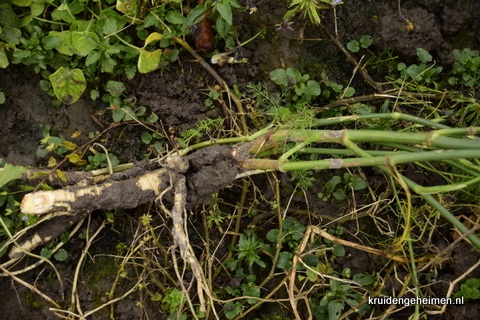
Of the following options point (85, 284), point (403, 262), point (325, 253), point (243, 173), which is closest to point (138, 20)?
point (243, 173)

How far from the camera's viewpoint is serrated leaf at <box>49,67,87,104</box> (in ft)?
5.38

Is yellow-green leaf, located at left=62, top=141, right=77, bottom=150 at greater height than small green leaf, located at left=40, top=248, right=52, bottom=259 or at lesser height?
greater

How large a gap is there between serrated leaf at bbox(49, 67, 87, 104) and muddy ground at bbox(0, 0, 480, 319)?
0.38ft

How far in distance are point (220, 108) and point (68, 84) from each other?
694 mm

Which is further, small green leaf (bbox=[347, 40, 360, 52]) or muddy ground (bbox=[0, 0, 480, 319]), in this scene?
small green leaf (bbox=[347, 40, 360, 52])

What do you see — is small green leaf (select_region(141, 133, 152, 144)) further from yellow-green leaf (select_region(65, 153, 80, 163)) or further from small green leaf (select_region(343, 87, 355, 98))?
small green leaf (select_region(343, 87, 355, 98))

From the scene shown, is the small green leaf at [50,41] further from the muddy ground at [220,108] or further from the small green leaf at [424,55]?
the small green leaf at [424,55]

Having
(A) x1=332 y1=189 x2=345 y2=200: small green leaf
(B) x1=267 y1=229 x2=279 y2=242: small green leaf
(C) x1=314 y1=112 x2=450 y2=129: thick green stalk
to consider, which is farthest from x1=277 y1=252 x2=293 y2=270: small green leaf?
(C) x1=314 y1=112 x2=450 y2=129: thick green stalk

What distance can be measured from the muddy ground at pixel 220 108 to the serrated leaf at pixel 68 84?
117 mm

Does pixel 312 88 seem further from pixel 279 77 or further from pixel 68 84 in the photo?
pixel 68 84

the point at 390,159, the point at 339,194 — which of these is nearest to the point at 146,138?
the point at 339,194

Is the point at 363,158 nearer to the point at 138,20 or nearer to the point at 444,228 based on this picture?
the point at 444,228

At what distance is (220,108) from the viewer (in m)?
1.83

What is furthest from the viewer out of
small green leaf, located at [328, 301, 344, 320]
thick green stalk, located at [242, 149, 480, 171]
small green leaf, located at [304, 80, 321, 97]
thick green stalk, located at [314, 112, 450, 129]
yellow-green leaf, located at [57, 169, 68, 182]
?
small green leaf, located at [304, 80, 321, 97]
